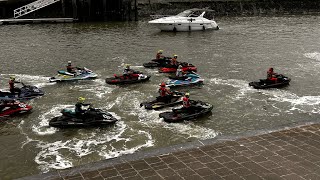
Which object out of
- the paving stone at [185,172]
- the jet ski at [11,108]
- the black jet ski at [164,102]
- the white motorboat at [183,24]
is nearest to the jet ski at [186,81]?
the black jet ski at [164,102]

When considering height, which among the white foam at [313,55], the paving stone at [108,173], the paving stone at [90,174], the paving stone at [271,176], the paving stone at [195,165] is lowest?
the paving stone at [90,174]

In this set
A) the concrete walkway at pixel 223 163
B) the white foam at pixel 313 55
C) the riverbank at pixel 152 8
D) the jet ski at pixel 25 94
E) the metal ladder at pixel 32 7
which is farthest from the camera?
the riverbank at pixel 152 8

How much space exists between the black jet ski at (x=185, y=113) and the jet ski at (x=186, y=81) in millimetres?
5132

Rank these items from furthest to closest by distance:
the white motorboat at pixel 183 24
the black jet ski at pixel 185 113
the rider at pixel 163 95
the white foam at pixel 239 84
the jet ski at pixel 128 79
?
the white motorboat at pixel 183 24
the jet ski at pixel 128 79
the white foam at pixel 239 84
the rider at pixel 163 95
the black jet ski at pixel 185 113

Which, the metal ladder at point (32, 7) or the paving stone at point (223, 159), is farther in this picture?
the metal ladder at point (32, 7)

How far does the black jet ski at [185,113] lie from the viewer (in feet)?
62.1

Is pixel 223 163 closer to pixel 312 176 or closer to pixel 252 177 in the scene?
pixel 252 177

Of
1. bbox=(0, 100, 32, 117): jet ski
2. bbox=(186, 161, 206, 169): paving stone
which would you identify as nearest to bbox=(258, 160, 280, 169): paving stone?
bbox=(186, 161, 206, 169): paving stone

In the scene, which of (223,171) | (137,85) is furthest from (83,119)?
(223,171)

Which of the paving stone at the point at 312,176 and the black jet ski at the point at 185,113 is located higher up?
the paving stone at the point at 312,176

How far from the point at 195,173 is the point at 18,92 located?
14.8 meters

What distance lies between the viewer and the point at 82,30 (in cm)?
4903

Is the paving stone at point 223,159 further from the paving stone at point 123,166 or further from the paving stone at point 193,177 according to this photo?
the paving stone at point 123,166

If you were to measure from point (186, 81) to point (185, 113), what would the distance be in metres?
6.10
